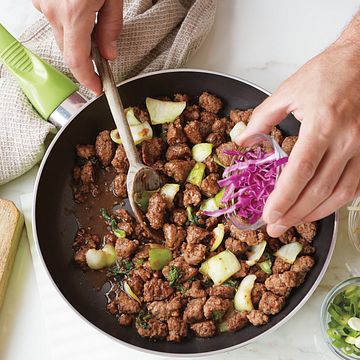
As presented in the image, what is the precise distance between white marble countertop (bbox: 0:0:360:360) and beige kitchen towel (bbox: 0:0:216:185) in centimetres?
9

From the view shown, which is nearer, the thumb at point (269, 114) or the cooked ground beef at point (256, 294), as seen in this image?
the thumb at point (269, 114)

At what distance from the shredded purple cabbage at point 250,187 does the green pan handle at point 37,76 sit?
556 millimetres

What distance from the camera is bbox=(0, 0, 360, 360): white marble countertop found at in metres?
1.99

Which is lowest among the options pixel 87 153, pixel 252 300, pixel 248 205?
pixel 252 300

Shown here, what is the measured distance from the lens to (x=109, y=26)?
5.96ft

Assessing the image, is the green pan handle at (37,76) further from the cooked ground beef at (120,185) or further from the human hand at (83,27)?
the cooked ground beef at (120,185)

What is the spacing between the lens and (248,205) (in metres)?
1.89

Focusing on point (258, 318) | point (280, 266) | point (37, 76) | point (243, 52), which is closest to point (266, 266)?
point (280, 266)

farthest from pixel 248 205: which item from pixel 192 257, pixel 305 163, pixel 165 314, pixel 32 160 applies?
pixel 32 160

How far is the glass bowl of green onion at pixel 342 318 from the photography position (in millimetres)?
1820

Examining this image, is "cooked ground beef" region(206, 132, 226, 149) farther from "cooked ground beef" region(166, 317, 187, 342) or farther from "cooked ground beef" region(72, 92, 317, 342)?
"cooked ground beef" region(166, 317, 187, 342)

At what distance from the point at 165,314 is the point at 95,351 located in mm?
260

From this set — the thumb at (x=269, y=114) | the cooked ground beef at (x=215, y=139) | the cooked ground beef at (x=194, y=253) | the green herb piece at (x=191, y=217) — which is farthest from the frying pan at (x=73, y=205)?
the thumb at (x=269, y=114)

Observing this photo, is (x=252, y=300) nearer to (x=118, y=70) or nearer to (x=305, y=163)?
(x=305, y=163)
